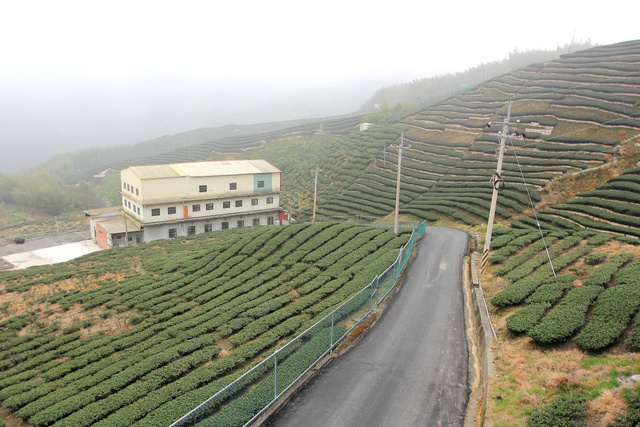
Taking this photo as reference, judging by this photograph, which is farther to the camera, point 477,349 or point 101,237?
point 101,237

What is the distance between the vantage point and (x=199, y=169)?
5156cm

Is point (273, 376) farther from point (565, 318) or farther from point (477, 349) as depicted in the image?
point (565, 318)

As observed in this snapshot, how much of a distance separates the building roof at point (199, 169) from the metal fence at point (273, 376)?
3876cm

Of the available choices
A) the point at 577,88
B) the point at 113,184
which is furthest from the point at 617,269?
the point at 113,184

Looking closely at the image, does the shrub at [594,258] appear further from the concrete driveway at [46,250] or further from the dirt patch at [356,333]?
the concrete driveway at [46,250]

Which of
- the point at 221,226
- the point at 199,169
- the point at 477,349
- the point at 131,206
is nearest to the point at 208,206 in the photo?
the point at 221,226

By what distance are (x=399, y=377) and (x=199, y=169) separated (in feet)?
148

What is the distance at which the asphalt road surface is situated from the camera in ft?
34.1

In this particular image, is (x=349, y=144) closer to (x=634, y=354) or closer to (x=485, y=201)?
(x=485, y=201)

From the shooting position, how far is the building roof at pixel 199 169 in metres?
47.1

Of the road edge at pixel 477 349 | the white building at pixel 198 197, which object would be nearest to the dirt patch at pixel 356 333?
the road edge at pixel 477 349

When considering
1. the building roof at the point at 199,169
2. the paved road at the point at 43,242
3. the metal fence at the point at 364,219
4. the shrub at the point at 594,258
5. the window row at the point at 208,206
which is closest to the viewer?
the shrub at the point at 594,258

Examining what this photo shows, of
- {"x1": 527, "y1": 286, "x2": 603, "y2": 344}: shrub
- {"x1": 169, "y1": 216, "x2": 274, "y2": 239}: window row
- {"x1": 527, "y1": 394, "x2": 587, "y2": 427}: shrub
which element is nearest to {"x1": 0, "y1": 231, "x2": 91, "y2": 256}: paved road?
{"x1": 169, "y1": 216, "x2": 274, "y2": 239}: window row

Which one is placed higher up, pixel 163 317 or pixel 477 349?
pixel 477 349
